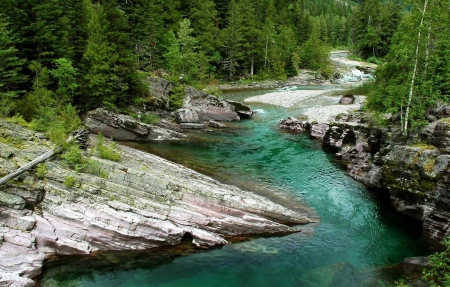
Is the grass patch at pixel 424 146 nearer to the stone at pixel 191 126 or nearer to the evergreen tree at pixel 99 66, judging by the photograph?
the stone at pixel 191 126

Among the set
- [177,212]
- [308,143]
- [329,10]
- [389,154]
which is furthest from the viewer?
[329,10]

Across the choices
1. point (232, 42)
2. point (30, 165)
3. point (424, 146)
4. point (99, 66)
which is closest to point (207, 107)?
point (99, 66)

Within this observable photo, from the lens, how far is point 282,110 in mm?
54375

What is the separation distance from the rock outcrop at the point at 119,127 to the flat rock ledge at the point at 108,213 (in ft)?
42.2

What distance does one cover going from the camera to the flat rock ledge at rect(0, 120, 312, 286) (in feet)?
57.6

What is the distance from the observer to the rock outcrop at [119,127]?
119ft

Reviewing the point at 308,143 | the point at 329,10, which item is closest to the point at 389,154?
the point at 308,143

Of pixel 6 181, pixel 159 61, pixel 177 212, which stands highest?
pixel 159 61

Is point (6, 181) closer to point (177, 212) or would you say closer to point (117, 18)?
point (177, 212)

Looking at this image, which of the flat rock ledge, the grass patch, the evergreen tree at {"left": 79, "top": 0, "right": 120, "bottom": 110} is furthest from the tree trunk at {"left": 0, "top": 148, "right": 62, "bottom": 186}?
the grass patch

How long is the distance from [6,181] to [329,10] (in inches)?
7756

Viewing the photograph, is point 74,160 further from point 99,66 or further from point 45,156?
point 99,66

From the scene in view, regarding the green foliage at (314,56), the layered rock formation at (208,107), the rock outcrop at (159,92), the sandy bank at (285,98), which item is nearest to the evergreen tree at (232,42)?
the sandy bank at (285,98)

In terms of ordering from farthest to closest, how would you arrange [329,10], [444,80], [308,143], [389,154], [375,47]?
[329,10] → [375,47] → [308,143] → [444,80] → [389,154]
